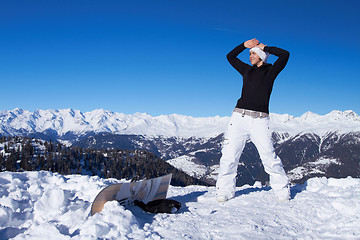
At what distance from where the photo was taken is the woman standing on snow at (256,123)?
24.7ft

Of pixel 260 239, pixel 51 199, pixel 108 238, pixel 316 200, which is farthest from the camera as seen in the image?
pixel 316 200

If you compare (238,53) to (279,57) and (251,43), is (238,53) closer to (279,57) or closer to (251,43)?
(251,43)

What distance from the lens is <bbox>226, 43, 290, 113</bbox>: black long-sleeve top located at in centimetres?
759

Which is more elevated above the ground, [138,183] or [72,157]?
[138,183]

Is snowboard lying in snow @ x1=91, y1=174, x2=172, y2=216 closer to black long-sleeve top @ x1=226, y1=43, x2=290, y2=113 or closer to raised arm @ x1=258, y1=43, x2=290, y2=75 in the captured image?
black long-sleeve top @ x1=226, y1=43, x2=290, y2=113

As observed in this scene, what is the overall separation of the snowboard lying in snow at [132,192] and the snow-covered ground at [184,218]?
0.25 m

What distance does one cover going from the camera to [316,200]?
24.7ft

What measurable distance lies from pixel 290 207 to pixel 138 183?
12.6 ft

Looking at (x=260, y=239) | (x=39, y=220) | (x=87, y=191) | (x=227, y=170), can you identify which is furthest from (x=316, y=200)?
(x=39, y=220)

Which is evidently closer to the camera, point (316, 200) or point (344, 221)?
point (344, 221)

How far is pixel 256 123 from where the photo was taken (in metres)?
7.48

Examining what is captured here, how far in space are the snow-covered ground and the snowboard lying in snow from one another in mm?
252

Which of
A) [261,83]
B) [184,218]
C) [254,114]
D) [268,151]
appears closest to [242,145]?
[268,151]

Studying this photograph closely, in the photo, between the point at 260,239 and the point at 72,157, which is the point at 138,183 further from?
the point at 72,157
